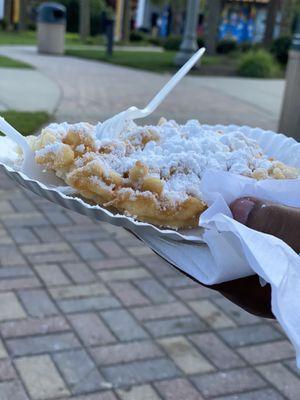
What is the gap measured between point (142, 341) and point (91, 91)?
8.83 metres

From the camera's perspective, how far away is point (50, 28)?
19.8 meters

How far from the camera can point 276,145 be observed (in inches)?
79.3

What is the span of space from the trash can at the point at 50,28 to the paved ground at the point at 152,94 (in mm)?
2459

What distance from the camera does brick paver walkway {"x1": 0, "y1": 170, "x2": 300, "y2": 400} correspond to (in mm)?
3180

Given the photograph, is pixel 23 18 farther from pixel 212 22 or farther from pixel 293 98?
pixel 293 98

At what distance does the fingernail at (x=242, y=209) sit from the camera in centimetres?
133

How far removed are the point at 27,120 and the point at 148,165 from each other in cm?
675

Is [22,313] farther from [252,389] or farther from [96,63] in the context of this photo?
[96,63]

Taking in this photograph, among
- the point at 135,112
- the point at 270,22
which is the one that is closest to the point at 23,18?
the point at 270,22

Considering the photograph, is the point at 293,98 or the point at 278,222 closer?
the point at 278,222

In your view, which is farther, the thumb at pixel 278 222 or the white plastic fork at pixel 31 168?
the white plastic fork at pixel 31 168

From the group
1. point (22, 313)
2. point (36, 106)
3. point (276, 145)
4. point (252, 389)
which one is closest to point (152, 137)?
point (276, 145)

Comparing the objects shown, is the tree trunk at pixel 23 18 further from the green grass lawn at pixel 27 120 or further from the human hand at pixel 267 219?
the human hand at pixel 267 219

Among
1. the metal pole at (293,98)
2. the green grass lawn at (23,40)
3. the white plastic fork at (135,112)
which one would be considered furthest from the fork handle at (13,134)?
the green grass lawn at (23,40)
